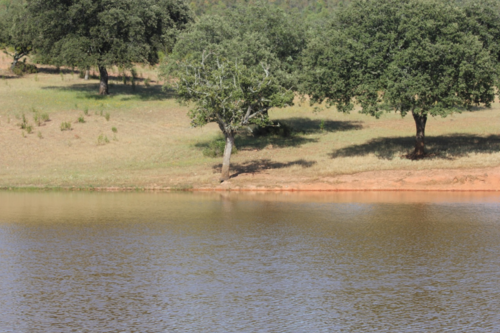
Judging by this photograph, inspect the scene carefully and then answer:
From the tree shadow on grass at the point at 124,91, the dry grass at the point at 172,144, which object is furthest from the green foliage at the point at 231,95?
the tree shadow on grass at the point at 124,91

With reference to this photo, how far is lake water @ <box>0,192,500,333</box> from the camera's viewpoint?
35.2 ft

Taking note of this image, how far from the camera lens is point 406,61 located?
2989 cm

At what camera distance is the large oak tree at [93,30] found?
45.3 metres

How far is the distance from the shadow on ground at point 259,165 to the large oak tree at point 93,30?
16.9 m

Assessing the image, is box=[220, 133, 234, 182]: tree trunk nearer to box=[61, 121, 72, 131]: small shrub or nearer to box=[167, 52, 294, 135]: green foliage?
box=[167, 52, 294, 135]: green foliage

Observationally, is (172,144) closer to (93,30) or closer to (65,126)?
(65,126)

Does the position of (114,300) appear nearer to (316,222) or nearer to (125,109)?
(316,222)

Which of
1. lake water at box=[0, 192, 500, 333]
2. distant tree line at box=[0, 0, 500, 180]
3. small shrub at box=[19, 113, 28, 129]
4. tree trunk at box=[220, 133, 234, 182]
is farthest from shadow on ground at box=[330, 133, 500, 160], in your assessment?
small shrub at box=[19, 113, 28, 129]

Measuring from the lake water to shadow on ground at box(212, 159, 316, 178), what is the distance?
24.7 ft

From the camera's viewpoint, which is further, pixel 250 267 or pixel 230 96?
pixel 230 96

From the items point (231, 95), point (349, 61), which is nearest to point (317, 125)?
point (349, 61)

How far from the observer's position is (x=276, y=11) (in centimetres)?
3750

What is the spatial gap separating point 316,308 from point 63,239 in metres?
9.64

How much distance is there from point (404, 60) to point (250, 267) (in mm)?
19705
